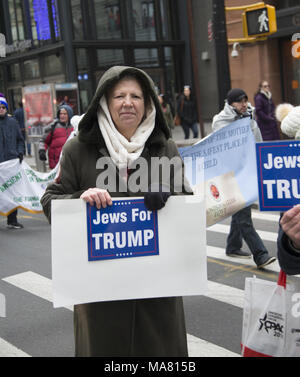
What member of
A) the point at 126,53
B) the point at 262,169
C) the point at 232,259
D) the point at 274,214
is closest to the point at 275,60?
the point at 126,53

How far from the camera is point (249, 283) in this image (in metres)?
2.38

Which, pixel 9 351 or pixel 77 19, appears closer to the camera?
pixel 9 351

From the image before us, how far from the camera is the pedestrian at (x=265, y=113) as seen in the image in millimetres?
11227

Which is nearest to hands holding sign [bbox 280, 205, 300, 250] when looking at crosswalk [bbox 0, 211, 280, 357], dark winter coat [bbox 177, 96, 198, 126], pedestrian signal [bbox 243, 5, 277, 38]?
crosswalk [bbox 0, 211, 280, 357]

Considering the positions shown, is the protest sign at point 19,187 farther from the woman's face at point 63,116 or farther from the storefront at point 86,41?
the storefront at point 86,41

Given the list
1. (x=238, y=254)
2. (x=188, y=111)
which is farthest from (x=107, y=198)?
(x=188, y=111)

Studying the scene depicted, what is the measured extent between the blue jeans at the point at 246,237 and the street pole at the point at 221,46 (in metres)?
4.20

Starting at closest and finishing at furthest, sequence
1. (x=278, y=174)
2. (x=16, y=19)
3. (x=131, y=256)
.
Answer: (x=131, y=256)
(x=278, y=174)
(x=16, y=19)

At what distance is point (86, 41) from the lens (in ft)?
75.3

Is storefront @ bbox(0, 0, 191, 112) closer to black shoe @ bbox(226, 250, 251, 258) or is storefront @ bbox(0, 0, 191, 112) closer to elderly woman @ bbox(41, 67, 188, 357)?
black shoe @ bbox(226, 250, 251, 258)

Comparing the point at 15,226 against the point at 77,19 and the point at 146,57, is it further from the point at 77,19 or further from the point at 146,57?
the point at 146,57

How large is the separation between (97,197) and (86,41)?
858 inches
